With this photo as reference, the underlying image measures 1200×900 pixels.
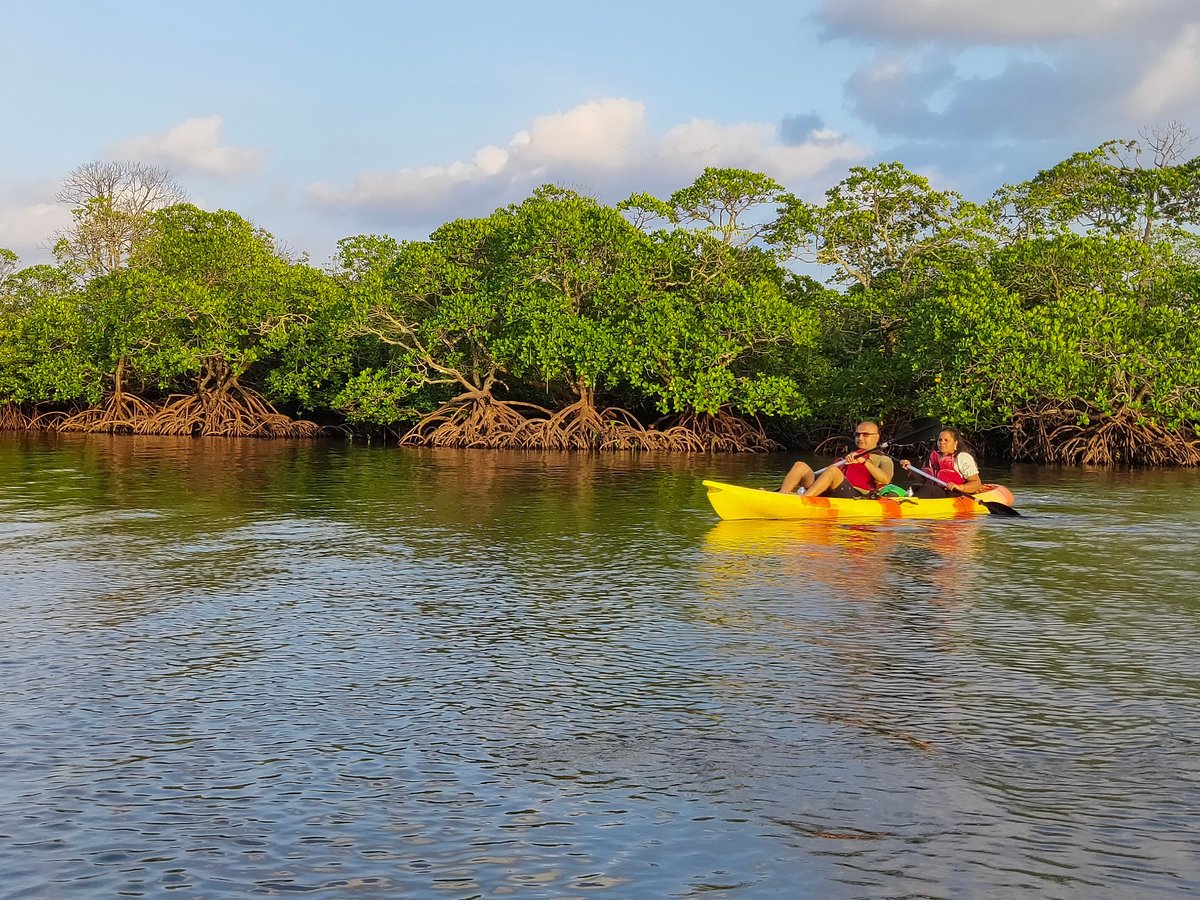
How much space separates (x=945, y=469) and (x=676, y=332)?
46.5 feet

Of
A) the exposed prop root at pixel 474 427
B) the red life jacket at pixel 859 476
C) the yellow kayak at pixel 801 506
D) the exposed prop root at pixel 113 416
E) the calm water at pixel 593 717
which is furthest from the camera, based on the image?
the exposed prop root at pixel 113 416

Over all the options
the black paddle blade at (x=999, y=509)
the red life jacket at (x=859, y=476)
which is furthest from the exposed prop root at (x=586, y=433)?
the red life jacket at (x=859, y=476)

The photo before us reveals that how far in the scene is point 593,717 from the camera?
19.9 feet

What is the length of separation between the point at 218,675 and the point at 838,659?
3356mm

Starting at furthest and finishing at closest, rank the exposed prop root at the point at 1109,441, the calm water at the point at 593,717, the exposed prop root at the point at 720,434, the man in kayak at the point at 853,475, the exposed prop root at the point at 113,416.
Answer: the exposed prop root at the point at 113,416 → the exposed prop root at the point at 720,434 → the exposed prop root at the point at 1109,441 → the man in kayak at the point at 853,475 → the calm water at the point at 593,717

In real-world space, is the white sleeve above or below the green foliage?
below

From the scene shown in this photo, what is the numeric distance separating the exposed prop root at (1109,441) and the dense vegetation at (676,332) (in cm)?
5

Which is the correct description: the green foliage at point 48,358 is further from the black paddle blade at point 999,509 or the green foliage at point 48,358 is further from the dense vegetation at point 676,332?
the black paddle blade at point 999,509

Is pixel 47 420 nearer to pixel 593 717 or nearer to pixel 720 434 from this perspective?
pixel 720 434

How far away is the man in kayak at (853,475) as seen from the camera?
588 inches

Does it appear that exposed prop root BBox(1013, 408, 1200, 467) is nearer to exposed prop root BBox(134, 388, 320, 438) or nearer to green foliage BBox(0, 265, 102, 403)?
exposed prop root BBox(134, 388, 320, 438)

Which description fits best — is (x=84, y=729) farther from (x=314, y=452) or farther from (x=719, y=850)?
(x=314, y=452)

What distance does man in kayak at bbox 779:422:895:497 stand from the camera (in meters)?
14.9

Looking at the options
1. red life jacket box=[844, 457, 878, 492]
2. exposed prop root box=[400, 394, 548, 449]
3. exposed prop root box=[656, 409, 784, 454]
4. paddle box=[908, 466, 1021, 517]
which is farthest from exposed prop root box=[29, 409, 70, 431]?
paddle box=[908, 466, 1021, 517]
